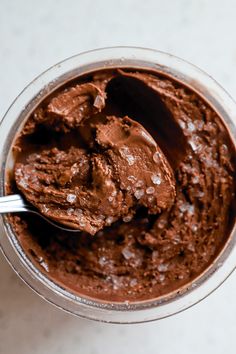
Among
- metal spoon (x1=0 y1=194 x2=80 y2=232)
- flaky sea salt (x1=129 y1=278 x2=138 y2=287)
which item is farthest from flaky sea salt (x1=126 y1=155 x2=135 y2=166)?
flaky sea salt (x1=129 y1=278 x2=138 y2=287)

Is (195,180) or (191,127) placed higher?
(191,127)

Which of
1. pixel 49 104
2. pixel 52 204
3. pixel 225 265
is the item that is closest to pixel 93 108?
pixel 49 104

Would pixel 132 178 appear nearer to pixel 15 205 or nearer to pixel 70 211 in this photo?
pixel 70 211

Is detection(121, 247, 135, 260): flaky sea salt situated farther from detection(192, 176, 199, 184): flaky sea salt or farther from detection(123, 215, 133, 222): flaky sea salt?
detection(192, 176, 199, 184): flaky sea salt

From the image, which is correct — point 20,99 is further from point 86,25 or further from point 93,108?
point 86,25

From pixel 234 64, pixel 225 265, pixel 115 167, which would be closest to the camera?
pixel 115 167

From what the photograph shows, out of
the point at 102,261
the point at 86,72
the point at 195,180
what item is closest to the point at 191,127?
the point at 195,180
